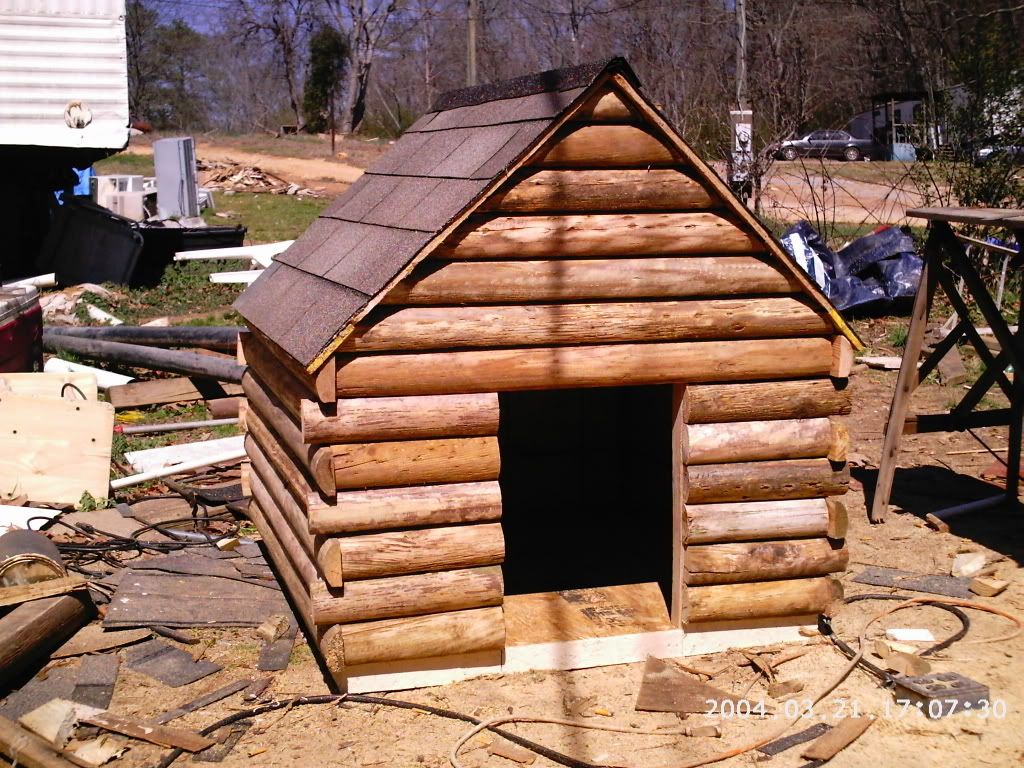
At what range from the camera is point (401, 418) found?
16.8 ft

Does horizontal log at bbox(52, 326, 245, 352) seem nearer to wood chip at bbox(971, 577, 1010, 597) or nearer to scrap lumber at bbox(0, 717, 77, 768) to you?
scrap lumber at bbox(0, 717, 77, 768)

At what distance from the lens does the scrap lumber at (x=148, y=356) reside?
10.4 meters

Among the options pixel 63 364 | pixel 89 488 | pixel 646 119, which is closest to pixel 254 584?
pixel 89 488

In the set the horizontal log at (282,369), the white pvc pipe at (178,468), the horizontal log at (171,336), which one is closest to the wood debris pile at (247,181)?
the horizontal log at (171,336)

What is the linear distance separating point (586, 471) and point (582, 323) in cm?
323

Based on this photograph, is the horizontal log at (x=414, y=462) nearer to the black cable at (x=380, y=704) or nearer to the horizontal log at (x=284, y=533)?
the horizontal log at (x=284, y=533)

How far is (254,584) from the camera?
6.71 metres

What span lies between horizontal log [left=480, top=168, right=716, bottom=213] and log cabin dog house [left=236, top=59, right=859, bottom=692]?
0.04ft

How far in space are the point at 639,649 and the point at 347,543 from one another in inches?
65.7

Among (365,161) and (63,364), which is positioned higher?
(365,161)

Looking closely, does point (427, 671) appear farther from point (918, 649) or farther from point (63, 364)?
point (63, 364)

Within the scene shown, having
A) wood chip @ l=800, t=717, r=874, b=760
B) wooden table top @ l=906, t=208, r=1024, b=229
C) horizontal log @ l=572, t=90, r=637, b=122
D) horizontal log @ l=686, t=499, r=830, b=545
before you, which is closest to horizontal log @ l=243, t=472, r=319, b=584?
horizontal log @ l=686, t=499, r=830, b=545

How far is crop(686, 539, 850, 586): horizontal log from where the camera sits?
561 cm

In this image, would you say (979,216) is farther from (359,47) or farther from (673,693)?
(359,47)
